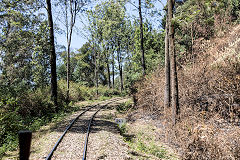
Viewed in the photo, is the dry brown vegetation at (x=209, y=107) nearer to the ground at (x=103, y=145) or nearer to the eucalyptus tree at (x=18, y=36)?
the ground at (x=103, y=145)

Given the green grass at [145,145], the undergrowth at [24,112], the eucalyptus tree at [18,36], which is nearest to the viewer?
the green grass at [145,145]

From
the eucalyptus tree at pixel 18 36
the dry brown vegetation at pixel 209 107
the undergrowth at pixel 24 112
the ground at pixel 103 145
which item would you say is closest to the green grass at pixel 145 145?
the ground at pixel 103 145

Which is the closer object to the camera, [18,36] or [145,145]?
[145,145]

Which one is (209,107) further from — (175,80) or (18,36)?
(18,36)

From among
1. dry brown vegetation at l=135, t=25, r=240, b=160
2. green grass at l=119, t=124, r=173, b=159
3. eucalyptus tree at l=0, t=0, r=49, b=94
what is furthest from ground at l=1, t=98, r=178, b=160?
eucalyptus tree at l=0, t=0, r=49, b=94

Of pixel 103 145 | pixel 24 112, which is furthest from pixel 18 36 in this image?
pixel 103 145

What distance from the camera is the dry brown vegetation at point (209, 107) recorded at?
575cm

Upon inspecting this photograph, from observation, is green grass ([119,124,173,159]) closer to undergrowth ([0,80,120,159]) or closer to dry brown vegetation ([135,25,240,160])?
dry brown vegetation ([135,25,240,160])

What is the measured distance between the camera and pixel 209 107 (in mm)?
9039

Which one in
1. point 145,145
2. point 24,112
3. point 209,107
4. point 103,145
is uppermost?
point 209,107

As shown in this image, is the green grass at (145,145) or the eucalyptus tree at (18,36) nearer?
the green grass at (145,145)

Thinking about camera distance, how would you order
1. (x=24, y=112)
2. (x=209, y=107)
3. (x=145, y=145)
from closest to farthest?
(x=145, y=145)
(x=209, y=107)
(x=24, y=112)

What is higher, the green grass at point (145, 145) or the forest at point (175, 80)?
the forest at point (175, 80)

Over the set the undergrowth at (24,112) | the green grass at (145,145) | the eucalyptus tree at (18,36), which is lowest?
the green grass at (145,145)
